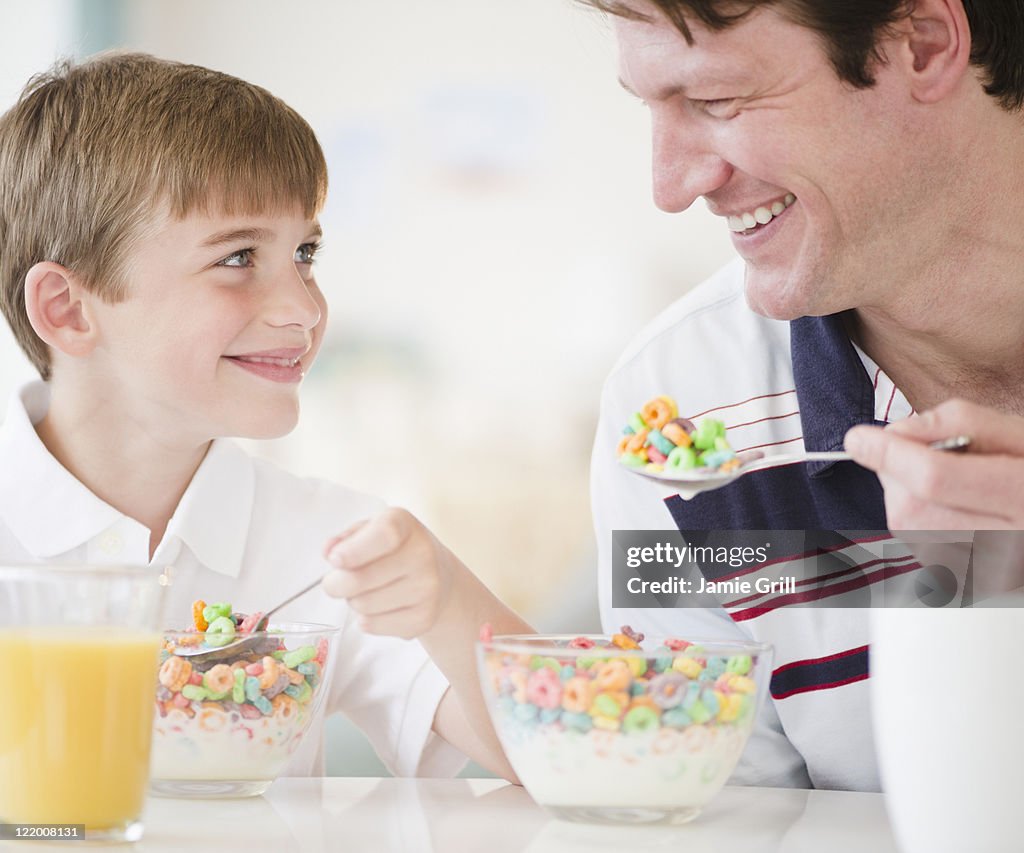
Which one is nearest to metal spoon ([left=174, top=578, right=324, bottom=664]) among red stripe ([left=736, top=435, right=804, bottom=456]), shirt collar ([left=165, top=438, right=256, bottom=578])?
shirt collar ([left=165, top=438, right=256, bottom=578])

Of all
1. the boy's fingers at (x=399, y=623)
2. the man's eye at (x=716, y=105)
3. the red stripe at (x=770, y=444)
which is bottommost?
the boy's fingers at (x=399, y=623)

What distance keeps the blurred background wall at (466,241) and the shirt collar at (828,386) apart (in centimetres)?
188

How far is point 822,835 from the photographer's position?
2.60 ft

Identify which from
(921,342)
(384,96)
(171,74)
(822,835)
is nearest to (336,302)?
(384,96)

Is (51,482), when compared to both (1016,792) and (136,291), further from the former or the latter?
(1016,792)

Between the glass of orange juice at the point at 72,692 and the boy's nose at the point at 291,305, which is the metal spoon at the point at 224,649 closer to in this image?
the glass of orange juice at the point at 72,692

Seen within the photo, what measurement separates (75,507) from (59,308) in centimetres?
24

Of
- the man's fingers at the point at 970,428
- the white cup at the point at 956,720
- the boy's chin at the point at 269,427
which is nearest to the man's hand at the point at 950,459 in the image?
the man's fingers at the point at 970,428

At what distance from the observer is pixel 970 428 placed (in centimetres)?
75

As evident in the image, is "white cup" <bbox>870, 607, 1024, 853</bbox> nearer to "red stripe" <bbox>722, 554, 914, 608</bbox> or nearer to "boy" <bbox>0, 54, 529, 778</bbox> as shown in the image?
"red stripe" <bbox>722, 554, 914, 608</bbox>

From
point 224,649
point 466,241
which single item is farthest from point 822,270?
point 466,241

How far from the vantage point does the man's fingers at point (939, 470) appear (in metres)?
0.74

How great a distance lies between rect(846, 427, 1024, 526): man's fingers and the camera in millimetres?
739

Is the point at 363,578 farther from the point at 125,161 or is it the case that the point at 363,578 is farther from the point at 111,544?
the point at 125,161
